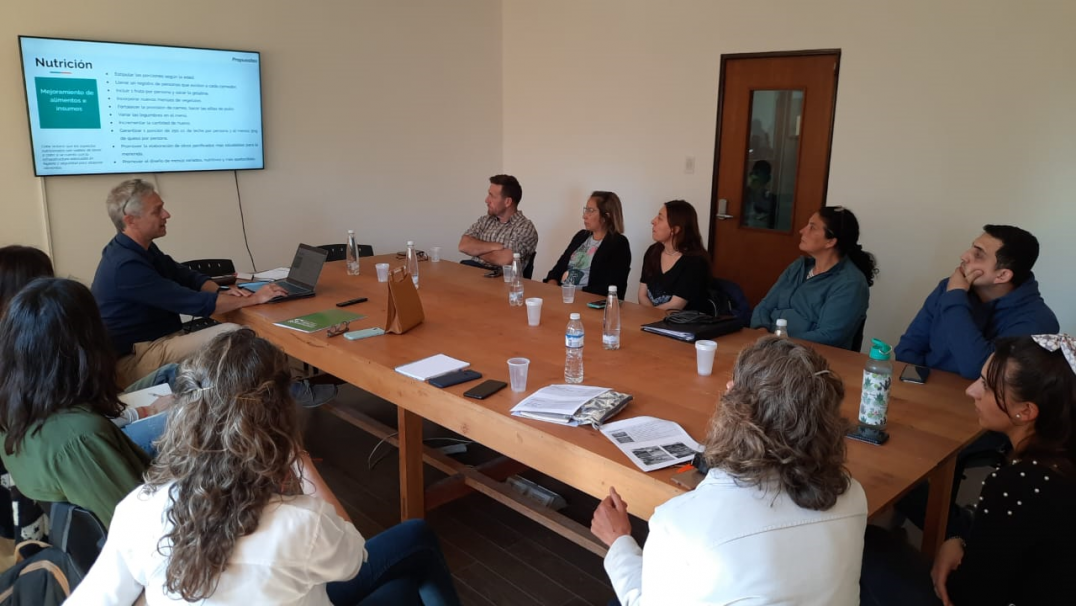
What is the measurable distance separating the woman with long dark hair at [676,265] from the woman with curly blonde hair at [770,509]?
201cm

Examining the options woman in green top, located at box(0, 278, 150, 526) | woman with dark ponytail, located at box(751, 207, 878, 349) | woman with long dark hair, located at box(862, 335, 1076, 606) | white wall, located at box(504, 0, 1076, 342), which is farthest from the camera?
white wall, located at box(504, 0, 1076, 342)

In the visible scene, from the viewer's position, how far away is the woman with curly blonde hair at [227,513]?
1.22m

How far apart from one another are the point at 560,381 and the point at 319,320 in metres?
1.21

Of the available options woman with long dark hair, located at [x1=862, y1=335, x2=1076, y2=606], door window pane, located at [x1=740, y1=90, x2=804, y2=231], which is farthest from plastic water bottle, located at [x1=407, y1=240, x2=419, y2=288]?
woman with long dark hair, located at [x1=862, y1=335, x2=1076, y2=606]

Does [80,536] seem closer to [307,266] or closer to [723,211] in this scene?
[307,266]

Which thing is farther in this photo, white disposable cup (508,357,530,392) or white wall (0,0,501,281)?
white wall (0,0,501,281)

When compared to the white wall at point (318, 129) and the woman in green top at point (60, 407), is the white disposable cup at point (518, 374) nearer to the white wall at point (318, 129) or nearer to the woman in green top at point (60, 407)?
the woman in green top at point (60, 407)

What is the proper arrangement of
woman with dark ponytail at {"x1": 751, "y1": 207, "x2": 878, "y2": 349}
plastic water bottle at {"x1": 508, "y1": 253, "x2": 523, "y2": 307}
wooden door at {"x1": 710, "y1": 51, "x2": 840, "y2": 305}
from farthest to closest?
wooden door at {"x1": 710, "y1": 51, "x2": 840, "y2": 305}, plastic water bottle at {"x1": 508, "y1": 253, "x2": 523, "y2": 307}, woman with dark ponytail at {"x1": 751, "y1": 207, "x2": 878, "y2": 349}

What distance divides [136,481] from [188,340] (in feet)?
5.69

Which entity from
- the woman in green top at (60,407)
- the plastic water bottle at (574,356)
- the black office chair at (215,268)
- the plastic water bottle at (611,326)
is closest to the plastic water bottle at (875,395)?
the plastic water bottle at (574,356)

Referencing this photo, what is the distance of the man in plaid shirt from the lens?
4520mm

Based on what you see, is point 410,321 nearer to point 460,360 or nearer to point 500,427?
point 460,360

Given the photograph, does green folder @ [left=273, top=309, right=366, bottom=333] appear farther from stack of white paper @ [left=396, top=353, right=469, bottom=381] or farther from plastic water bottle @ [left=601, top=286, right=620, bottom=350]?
plastic water bottle @ [left=601, top=286, right=620, bottom=350]

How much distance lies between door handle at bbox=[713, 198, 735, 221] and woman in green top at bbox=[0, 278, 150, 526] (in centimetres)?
422
